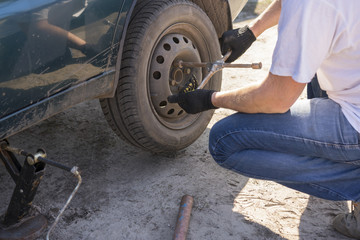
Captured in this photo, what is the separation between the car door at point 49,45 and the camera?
1.72 m

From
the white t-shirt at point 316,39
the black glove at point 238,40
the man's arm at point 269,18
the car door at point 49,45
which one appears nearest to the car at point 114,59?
the car door at point 49,45

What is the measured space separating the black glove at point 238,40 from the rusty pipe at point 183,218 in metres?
0.94

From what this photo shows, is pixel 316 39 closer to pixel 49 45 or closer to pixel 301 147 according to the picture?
pixel 301 147

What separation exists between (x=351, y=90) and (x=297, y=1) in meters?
0.49

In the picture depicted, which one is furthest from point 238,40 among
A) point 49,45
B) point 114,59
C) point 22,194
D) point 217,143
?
point 22,194

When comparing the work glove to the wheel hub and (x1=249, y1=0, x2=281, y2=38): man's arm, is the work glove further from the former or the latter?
(x1=249, y1=0, x2=281, y2=38): man's arm

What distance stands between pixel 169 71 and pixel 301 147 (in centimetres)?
91

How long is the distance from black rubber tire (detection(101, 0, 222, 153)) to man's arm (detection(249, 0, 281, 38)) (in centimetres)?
31

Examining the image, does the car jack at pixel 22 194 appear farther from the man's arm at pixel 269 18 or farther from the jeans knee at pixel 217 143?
the man's arm at pixel 269 18

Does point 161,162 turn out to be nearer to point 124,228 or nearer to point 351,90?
point 124,228

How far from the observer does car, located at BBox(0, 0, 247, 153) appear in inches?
69.6

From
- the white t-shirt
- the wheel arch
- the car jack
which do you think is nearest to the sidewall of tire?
the wheel arch

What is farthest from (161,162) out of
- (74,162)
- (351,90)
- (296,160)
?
(351,90)

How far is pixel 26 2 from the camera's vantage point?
1.76 m
